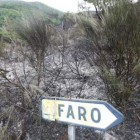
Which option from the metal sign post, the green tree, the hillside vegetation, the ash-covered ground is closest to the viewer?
the metal sign post

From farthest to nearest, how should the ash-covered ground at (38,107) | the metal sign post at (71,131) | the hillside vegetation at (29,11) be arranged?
the hillside vegetation at (29,11) < the ash-covered ground at (38,107) < the metal sign post at (71,131)

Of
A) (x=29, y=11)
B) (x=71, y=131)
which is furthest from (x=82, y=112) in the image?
(x=29, y=11)

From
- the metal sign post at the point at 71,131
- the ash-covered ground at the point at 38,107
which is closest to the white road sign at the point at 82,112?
the metal sign post at the point at 71,131

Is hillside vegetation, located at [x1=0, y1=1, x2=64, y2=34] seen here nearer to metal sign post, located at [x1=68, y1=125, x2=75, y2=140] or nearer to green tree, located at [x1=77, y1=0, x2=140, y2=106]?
green tree, located at [x1=77, y1=0, x2=140, y2=106]

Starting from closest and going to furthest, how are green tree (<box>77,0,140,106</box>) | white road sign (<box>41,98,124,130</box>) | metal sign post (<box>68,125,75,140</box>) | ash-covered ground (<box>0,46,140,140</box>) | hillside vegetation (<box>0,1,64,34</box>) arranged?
white road sign (<box>41,98,124,130</box>), metal sign post (<box>68,125,75,140</box>), ash-covered ground (<box>0,46,140,140</box>), green tree (<box>77,0,140,106</box>), hillside vegetation (<box>0,1,64,34</box>)

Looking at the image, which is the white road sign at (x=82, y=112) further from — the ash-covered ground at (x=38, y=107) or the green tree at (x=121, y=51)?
the green tree at (x=121, y=51)

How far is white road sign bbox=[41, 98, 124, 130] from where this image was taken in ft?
5.33

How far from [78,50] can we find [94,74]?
1.00m

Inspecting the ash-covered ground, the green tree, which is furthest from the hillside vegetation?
the green tree

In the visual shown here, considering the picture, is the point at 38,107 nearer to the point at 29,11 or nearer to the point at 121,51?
the point at 121,51

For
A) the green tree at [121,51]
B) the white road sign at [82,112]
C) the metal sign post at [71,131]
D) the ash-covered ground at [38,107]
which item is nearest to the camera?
the white road sign at [82,112]

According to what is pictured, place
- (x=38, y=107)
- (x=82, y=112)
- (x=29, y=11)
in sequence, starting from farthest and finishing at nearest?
(x=29, y=11)
(x=38, y=107)
(x=82, y=112)

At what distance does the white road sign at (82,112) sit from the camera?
5.33 feet

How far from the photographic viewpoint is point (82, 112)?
1.75 meters
